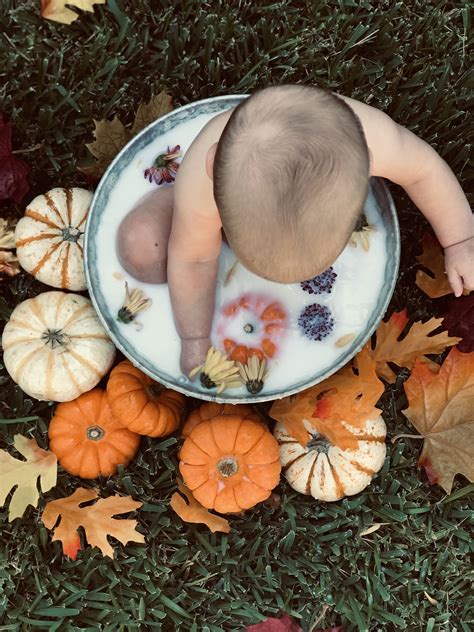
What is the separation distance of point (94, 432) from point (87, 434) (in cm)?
2

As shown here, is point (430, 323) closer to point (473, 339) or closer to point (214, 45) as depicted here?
point (473, 339)

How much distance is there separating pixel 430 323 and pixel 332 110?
0.80 meters

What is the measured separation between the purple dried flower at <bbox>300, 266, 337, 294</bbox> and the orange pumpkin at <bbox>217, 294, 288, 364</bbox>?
0.25 ft

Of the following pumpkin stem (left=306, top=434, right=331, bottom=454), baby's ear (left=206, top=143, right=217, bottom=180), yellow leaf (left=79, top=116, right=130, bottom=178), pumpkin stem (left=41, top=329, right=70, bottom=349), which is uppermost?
baby's ear (left=206, top=143, right=217, bottom=180)

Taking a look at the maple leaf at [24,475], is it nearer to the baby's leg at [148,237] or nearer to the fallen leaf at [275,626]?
the baby's leg at [148,237]

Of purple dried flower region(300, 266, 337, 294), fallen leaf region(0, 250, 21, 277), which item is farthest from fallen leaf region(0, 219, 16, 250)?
purple dried flower region(300, 266, 337, 294)

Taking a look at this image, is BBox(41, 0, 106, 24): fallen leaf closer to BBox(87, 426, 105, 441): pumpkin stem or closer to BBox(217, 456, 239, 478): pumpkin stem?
BBox(87, 426, 105, 441): pumpkin stem

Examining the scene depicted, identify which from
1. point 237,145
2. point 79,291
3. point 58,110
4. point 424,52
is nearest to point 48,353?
point 79,291

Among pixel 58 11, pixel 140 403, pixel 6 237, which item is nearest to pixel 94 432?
pixel 140 403

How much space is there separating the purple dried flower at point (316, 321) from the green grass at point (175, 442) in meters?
0.30

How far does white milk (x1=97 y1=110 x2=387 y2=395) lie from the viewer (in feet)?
5.77

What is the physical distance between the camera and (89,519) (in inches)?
72.8

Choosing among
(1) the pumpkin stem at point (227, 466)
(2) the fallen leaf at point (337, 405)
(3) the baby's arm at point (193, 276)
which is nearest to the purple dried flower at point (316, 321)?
(2) the fallen leaf at point (337, 405)

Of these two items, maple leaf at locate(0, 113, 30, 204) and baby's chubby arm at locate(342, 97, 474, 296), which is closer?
baby's chubby arm at locate(342, 97, 474, 296)
